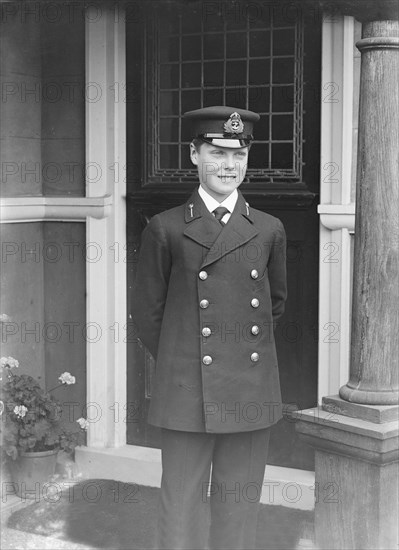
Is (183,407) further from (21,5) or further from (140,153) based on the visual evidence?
(21,5)

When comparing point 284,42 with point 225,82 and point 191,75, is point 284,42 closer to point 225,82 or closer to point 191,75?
point 225,82

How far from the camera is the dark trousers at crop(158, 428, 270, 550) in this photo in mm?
4234

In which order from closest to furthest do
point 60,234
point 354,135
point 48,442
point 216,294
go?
point 216,294
point 354,135
point 48,442
point 60,234

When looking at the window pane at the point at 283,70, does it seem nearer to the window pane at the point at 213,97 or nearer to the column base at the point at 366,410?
the window pane at the point at 213,97

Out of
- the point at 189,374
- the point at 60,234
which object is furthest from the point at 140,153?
the point at 189,374

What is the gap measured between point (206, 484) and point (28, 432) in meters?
1.82

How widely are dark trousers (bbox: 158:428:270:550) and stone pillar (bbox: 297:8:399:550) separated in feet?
1.36

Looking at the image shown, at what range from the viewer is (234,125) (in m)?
4.14

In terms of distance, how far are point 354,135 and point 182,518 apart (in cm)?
224

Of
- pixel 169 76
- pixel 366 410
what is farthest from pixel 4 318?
pixel 366 410

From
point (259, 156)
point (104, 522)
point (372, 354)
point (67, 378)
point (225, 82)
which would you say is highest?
point (225, 82)

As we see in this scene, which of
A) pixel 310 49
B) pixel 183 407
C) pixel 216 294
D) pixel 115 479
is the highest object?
pixel 310 49

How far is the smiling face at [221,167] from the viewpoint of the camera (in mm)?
4152

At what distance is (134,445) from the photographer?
20.7ft
